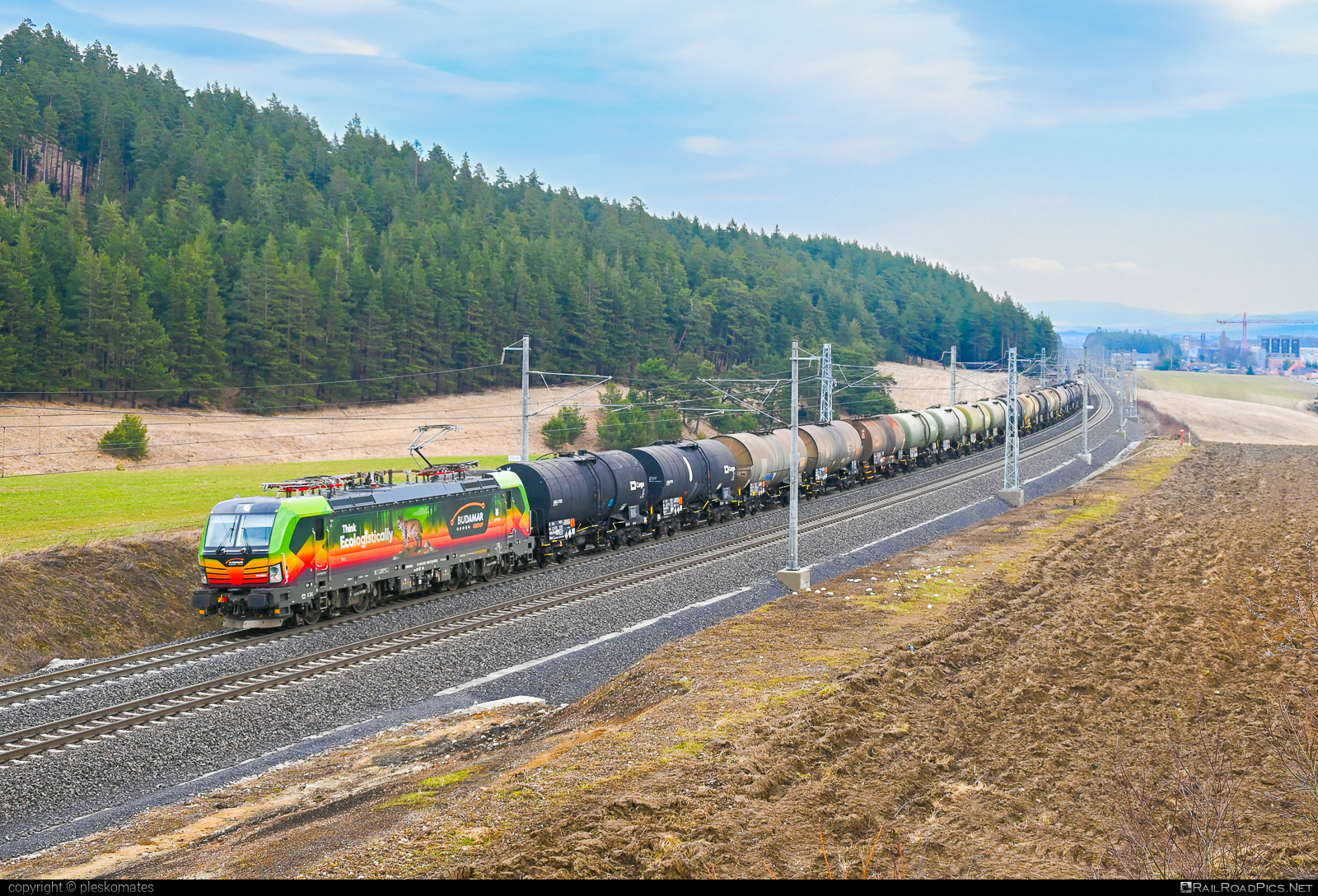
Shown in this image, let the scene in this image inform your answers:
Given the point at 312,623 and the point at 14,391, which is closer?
the point at 312,623

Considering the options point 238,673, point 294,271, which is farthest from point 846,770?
point 294,271

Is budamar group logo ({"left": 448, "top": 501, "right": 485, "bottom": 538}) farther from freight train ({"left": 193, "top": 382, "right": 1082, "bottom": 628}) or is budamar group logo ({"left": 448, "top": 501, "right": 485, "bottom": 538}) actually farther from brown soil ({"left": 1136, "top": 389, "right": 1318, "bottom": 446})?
brown soil ({"left": 1136, "top": 389, "right": 1318, "bottom": 446})

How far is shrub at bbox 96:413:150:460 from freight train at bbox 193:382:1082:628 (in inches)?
1342

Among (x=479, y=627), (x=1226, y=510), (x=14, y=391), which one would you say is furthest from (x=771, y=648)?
(x=14, y=391)

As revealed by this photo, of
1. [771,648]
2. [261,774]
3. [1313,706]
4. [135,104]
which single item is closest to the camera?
[261,774]

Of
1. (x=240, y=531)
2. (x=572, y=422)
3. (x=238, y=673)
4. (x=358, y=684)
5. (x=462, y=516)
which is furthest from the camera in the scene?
(x=572, y=422)

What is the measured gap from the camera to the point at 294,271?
93.0 meters

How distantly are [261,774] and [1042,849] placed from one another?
11.8 m

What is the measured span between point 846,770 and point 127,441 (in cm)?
6036

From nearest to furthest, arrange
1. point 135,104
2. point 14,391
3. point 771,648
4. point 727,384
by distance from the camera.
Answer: point 771,648
point 14,391
point 727,384
point 135,104

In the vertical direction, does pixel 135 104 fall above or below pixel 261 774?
above

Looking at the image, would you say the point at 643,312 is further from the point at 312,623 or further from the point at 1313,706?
the point at 1313,706

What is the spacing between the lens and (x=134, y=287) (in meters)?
80.6

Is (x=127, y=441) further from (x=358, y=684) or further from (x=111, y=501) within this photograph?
(x=358, y=684)
